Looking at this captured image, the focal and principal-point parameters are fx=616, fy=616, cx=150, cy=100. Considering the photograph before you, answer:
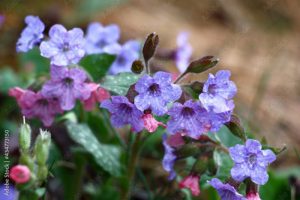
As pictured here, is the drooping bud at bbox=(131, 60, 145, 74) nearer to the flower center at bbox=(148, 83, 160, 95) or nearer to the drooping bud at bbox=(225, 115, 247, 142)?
the flower center at bbox=(148, 83, 160, 95)

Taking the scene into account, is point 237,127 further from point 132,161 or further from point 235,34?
point 235,34

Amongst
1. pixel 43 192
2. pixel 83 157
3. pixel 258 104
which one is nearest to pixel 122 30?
pixel 258 104

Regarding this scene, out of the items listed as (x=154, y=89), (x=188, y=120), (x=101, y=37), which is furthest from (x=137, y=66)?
(x=101, y=37)

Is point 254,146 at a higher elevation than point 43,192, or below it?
higher

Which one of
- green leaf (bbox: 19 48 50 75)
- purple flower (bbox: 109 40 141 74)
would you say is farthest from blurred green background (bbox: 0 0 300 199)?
purple flower (bbox: 109 40 141 74)

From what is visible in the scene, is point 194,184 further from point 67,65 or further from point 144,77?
point 67,65

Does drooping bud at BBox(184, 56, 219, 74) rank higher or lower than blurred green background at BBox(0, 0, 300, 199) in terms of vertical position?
lower
